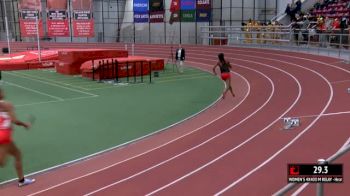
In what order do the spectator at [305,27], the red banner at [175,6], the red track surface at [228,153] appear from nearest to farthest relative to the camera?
the red track surface at [228,153] → the spectator at [305,27] → the red banner at [175,6]

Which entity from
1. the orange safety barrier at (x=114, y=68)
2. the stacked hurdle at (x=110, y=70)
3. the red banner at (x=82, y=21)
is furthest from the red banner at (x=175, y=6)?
the stacked hurdle at (x=110, y=70)

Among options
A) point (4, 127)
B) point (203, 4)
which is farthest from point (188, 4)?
point (4, 127)

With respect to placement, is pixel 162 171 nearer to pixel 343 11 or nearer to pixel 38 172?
pixel 38 172

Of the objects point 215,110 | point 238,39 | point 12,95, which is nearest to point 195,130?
point 215,110

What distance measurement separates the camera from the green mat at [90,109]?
10.6 metres

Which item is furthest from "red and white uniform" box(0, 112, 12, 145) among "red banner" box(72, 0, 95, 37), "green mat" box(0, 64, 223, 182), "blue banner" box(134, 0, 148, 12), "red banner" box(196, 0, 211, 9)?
"blue banner" box(134, 0, 148, 12)

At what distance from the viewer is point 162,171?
28.2 ft

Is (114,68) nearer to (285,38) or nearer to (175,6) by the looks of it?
(285,38)

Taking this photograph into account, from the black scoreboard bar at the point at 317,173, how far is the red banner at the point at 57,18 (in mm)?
34770

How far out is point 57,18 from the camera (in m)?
35.4

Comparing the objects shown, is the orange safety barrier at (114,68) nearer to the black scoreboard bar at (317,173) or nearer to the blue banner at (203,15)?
the blue banner at (203,15)

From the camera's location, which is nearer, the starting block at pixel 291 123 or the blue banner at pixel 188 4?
the starting block at pixel 291 123

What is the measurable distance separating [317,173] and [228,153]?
652cm

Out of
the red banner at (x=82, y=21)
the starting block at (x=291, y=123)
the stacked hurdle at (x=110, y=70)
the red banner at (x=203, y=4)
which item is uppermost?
the red banner at (x=203, y=4)
